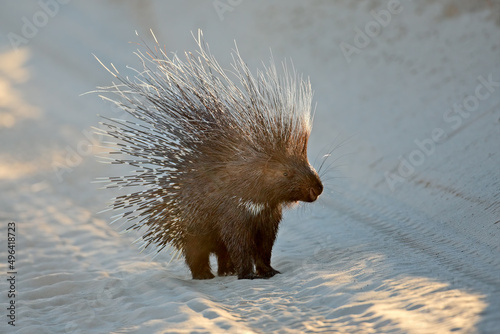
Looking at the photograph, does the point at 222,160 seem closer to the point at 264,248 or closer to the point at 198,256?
the point at 264,248

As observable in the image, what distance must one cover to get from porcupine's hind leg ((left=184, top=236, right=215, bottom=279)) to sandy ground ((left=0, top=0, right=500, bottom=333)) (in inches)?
5.0

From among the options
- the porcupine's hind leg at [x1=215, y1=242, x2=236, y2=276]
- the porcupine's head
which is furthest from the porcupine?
the porcupine's hind leg at [x1=215, y1=242, x2=236, y2=276]

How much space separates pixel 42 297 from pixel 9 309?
331 millimetres

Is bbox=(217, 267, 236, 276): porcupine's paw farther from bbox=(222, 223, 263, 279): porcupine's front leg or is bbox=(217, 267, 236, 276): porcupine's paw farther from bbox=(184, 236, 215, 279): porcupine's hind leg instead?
bbox=(222, 223, 263, 279): porcupine's front leg

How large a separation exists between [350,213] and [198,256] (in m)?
1.93

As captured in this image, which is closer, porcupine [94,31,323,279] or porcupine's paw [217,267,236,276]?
porcupine [94,31,323,279]

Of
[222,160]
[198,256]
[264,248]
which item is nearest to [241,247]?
[264,248]

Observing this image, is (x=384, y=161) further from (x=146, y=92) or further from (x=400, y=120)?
(x=146, y=92)

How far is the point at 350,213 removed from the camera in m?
5.71

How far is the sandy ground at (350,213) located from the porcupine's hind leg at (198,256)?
13cm

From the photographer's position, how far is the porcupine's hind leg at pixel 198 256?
166 inches

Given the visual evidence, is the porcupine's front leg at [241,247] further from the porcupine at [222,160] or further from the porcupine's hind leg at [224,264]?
the porcupine's hind leg at [224,264]

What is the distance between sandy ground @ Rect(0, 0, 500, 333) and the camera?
3279 millimetres

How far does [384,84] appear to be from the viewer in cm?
993
